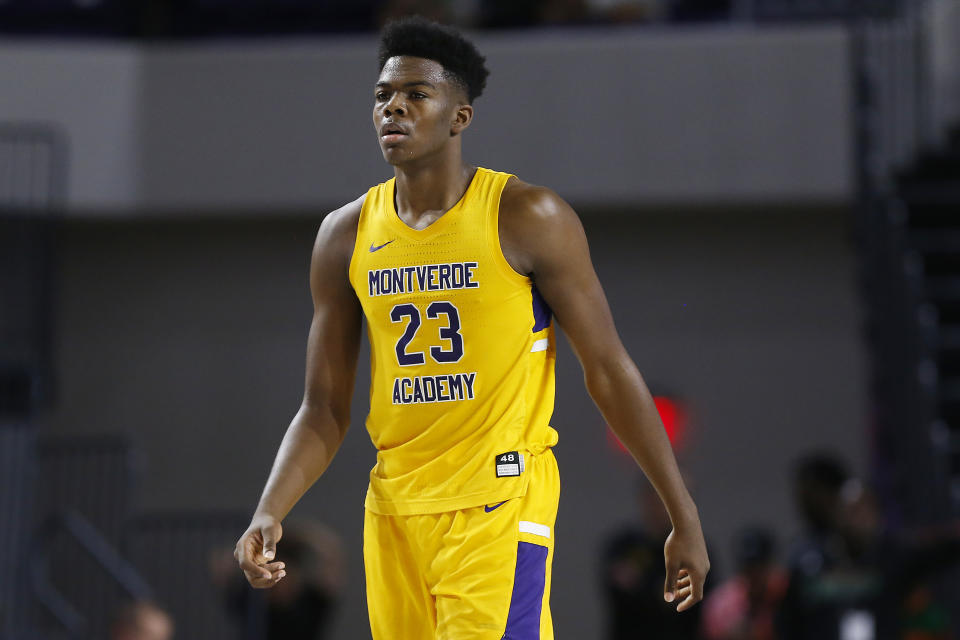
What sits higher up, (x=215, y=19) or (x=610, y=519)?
(x=215, y=19)

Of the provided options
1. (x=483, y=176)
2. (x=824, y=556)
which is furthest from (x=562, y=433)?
(x=483, y=176)

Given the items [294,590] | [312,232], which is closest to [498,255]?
[294,590]

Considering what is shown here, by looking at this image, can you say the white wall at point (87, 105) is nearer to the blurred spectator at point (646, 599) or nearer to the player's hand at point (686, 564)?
the blurred spectator at point (646, 599)

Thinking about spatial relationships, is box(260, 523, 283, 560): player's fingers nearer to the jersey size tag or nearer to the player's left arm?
the jersey size tag

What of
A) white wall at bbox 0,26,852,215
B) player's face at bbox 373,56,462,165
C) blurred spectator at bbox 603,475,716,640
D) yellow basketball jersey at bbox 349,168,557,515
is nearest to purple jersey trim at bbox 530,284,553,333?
yellow basketball jersey at bbox 349,168,557,515

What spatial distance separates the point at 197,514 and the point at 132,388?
1139 millimetres

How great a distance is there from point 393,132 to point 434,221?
8.3 inches

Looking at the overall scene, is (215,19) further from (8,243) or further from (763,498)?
(763,498)

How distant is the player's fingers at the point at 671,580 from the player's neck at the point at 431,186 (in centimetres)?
88

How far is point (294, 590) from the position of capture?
697 cm

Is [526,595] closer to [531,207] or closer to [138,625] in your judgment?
[531,207]

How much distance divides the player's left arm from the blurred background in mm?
5150

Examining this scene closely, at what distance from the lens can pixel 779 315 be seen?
9.27 metres

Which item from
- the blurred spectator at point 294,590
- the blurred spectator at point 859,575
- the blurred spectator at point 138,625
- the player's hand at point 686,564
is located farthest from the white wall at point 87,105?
the player's hand at point 686,564
